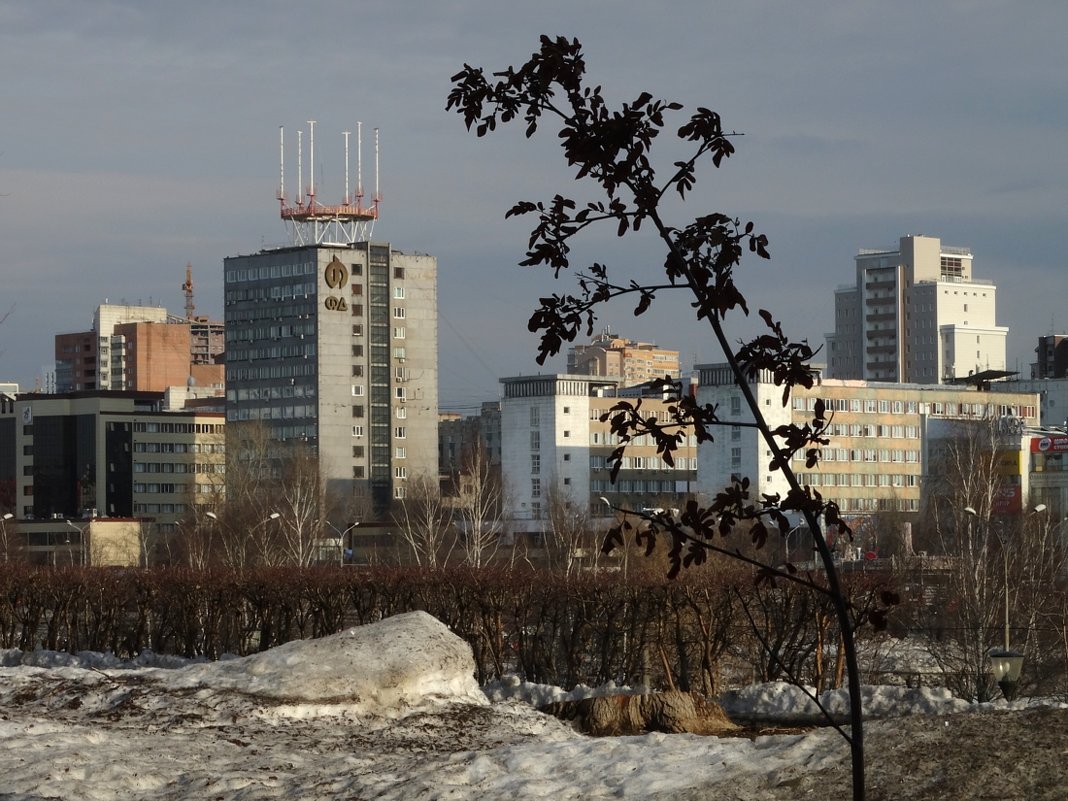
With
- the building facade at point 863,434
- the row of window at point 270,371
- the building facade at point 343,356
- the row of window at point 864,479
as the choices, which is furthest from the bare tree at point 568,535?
the row of window at point 270,371

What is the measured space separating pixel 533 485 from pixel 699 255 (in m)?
149

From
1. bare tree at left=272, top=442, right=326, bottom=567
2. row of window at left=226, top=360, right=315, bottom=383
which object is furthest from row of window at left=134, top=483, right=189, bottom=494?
bare tree at left=272, top=442, right=326, bottom=567

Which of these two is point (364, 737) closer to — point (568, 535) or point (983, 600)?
point (983, 600)

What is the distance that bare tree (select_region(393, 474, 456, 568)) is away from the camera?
346 ft

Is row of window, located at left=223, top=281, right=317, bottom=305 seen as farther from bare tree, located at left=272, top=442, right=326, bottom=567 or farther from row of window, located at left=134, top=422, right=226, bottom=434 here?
bare tree, located at left=272, top=442, right=326, bottom=567

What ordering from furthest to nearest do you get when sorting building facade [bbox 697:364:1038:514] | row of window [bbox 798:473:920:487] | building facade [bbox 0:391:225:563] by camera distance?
1. building facade [bbox 0:391:225:563]
2. row of window [bbox 798:473:920:487]
3. building facade [bbox 697:364:1038:514]

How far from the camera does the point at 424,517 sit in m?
127

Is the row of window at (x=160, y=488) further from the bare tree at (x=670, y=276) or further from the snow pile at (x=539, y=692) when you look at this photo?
the bare tree at (x=670, y=276)

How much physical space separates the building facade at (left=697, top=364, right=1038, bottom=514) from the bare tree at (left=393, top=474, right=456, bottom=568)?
23.4m

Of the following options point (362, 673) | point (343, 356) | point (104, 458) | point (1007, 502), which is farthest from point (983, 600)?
point (104, 458)

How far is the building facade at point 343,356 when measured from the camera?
165 meters

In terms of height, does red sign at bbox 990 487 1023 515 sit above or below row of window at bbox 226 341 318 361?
below

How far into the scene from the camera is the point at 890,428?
6147 inches

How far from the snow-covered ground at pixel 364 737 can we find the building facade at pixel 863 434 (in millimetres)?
119681
